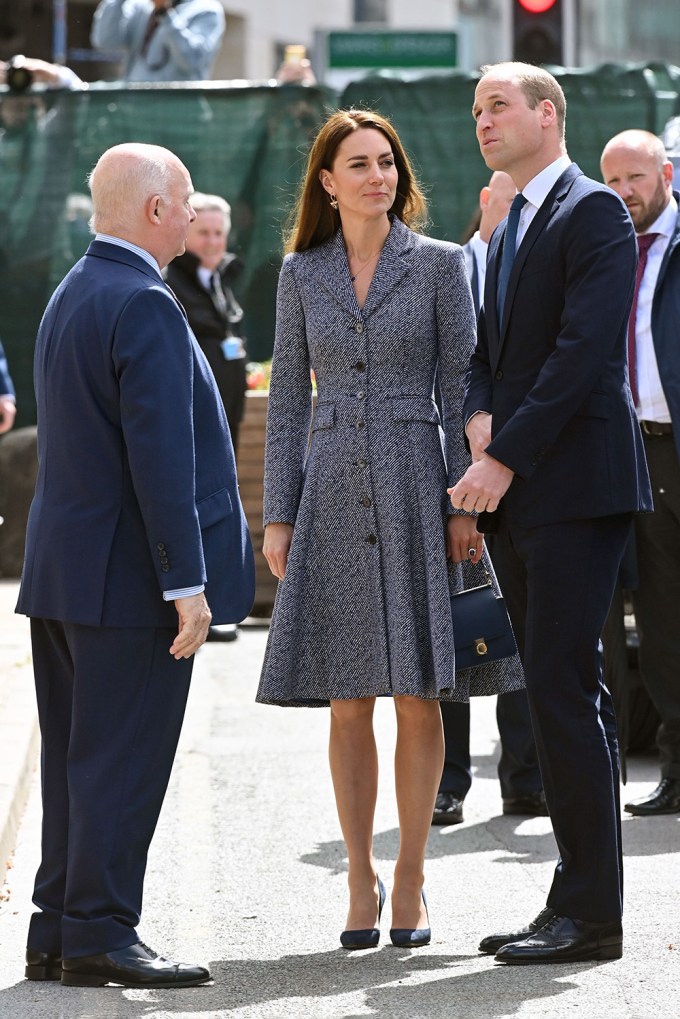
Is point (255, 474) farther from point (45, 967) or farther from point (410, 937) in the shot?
point (45, 967)

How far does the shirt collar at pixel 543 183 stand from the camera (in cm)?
454

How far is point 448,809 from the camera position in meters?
6.25

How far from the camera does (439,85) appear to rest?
12.0 m

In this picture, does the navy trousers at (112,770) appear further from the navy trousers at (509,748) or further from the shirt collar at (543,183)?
the navy trousers at (509,748)

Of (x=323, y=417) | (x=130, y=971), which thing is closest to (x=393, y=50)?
(x=323, y=417)

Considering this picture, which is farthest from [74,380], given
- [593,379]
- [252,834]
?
[252,834]

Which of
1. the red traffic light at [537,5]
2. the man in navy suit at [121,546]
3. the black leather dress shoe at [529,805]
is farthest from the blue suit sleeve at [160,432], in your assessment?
the red traffic light at [537,5]

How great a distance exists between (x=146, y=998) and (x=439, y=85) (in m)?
8.66

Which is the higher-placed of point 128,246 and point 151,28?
point 151,28

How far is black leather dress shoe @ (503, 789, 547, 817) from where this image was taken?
6.33 m

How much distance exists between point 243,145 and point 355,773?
8.04 meters

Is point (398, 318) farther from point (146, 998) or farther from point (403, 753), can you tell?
point (146, 998)

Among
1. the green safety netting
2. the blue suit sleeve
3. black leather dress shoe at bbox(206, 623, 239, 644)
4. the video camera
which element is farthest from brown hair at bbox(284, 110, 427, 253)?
the video camera

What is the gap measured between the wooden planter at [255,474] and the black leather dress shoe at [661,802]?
191 inches
